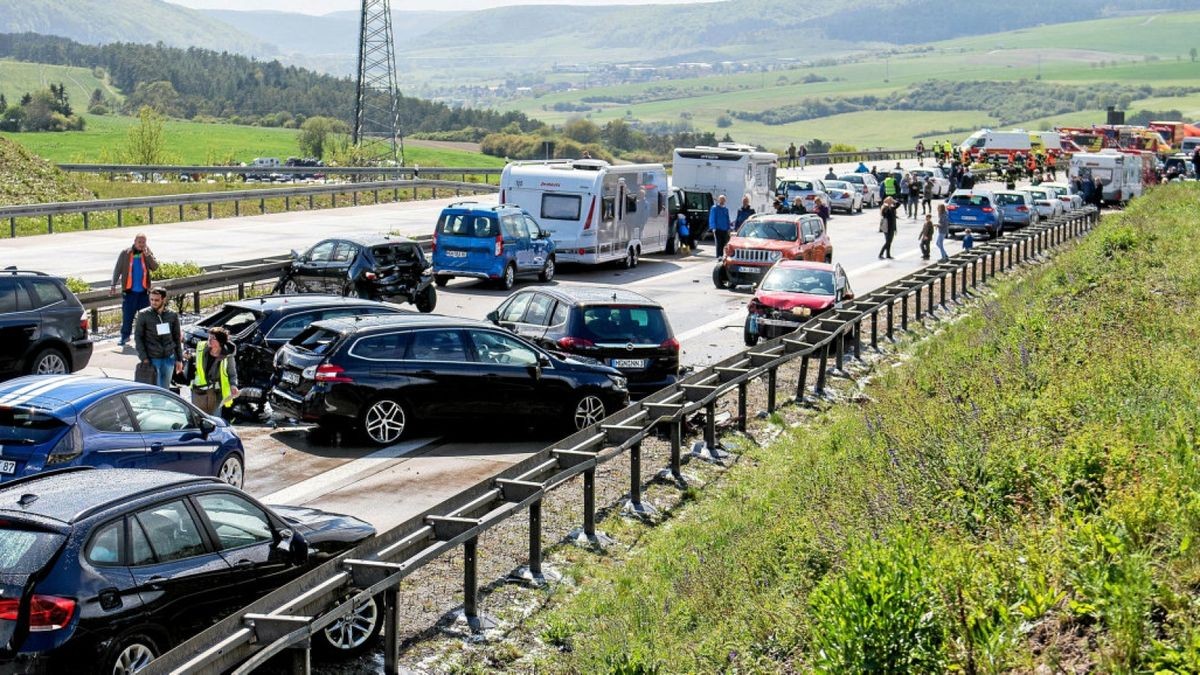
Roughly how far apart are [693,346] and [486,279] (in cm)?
780

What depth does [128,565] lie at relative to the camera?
8.70 metres

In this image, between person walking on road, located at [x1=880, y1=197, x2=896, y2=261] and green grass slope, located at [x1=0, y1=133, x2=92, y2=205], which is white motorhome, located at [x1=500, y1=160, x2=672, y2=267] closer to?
person walking on road, located at [x1=880, y1=197, x2=896, y2=261]

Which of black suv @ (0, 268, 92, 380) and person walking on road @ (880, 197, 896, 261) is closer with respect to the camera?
black suv @ (0, 268, 92, 380)

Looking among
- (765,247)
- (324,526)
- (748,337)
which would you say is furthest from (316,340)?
(765,247)

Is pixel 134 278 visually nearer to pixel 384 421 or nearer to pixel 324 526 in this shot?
pixel 384 421

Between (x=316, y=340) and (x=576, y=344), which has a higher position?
(x=316, y=340)

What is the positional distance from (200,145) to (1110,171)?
71.5m

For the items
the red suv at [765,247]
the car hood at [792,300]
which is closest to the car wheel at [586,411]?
the car hood at [792,300]

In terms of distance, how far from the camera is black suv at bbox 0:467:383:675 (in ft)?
26.8

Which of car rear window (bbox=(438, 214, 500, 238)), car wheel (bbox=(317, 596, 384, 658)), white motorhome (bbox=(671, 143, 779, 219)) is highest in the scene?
white motorhome (bbox=(671, 143, 779, 219))

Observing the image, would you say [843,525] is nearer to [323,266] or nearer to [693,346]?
[693,346]

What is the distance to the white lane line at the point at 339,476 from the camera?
14.5 meters

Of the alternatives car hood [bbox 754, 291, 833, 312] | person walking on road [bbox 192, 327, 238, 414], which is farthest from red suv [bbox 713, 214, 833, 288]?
person walking on road [bbox 192, 327, 238, 414]

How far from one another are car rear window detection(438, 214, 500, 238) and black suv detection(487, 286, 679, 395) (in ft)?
37.0
